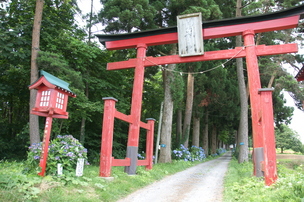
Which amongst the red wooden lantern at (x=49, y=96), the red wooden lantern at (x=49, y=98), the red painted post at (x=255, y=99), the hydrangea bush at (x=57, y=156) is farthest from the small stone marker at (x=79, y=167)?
the red painted post at (x=255, y=99)

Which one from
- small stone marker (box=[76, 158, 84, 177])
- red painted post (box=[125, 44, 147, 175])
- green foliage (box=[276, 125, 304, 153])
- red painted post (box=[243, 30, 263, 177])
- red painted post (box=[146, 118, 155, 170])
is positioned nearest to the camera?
small stone marker (box=[76, 158, 84, 177])

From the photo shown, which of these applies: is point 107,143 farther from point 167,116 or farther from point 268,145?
point 167,116

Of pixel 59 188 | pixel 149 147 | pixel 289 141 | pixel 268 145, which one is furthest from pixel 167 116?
pixel 289 141

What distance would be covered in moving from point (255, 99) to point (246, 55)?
1412 mm

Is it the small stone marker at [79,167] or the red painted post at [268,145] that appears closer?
the small stone marker at [79,167]

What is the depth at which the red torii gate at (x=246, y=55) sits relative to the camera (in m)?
5.72

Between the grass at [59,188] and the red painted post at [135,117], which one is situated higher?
the red painted post at [135,117]

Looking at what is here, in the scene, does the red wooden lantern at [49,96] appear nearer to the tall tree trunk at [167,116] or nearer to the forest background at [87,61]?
the forest background at [87,61]

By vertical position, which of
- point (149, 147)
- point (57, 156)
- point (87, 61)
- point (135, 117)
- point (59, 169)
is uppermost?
point (87, 61)

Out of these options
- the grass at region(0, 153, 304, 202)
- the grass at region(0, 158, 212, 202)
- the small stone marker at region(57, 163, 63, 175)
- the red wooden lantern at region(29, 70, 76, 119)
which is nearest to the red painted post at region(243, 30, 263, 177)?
the grass at region(0, 153, 304, 202)

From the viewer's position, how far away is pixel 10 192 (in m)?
3.52

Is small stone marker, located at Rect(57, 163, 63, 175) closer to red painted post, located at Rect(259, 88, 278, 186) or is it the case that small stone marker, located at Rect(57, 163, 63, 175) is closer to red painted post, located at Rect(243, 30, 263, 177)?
red painted post, located at Rect(259, 88, 278, 186)

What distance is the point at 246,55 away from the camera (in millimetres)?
7297

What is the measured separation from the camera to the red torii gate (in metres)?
5.72
